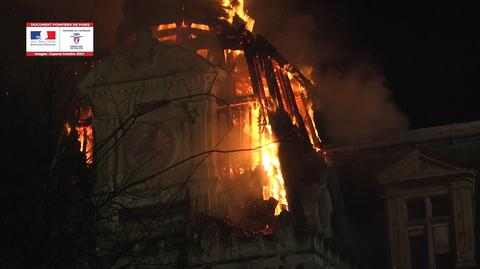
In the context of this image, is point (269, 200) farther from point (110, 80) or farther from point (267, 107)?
point (110, 80)

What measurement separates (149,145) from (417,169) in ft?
25.4

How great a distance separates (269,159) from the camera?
34.9 metres

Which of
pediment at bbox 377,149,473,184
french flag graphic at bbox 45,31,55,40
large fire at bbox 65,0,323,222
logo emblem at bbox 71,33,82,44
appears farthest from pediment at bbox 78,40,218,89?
pediment at bbox 377,149,473,184

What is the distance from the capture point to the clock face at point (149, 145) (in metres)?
35.4

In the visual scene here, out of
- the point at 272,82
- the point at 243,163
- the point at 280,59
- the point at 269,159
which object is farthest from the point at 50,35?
the point at 269,159

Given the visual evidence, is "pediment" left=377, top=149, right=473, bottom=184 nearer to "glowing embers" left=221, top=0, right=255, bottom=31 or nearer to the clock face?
the clock face

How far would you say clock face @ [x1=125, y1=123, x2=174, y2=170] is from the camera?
3538cm

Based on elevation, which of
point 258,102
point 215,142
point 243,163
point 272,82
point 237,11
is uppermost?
point 237,11

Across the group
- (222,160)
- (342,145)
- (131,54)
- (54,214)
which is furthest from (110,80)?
(54,214)

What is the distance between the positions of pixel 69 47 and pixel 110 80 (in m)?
5.20

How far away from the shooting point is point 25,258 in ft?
58.4
